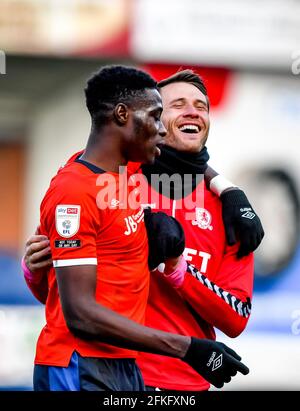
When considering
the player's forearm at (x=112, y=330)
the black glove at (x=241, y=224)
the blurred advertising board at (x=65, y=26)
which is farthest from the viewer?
A: the blurred advertising board at (x=65, y=26)

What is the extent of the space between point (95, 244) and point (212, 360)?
56 cm

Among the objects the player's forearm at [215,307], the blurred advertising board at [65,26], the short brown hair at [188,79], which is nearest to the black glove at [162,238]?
the player's forearm at [215,307]

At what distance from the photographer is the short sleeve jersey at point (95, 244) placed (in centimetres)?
351

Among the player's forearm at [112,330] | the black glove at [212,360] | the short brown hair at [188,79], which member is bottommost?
the black glove at [212,360]

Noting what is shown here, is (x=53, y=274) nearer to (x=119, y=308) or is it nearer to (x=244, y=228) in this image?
(x=119, y=308)

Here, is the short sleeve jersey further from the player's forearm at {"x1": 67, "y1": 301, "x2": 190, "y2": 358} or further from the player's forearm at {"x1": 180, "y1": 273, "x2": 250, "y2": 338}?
the player's forearm at {"x1": 180, "y1": 273, "x2": 250, "y2": 338}

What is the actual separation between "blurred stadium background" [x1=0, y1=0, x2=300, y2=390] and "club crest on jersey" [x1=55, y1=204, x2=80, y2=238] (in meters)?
5.54

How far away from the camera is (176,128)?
13.4 ft

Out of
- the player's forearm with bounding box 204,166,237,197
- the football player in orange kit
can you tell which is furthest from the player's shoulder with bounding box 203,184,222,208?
the football player in orange kit

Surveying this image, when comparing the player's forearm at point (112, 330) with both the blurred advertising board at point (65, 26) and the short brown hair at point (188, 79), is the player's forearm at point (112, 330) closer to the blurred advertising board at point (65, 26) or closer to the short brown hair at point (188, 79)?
the short brown hair at point (188, 79)

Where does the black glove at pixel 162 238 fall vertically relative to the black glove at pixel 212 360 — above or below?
above

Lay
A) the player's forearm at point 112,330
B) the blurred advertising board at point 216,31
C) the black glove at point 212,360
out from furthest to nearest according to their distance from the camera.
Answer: the blurred advertising board at point 216,31, the black glove at point 212,360, the player's forearm at point 112,330

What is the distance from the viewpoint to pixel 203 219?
4.10 meters
